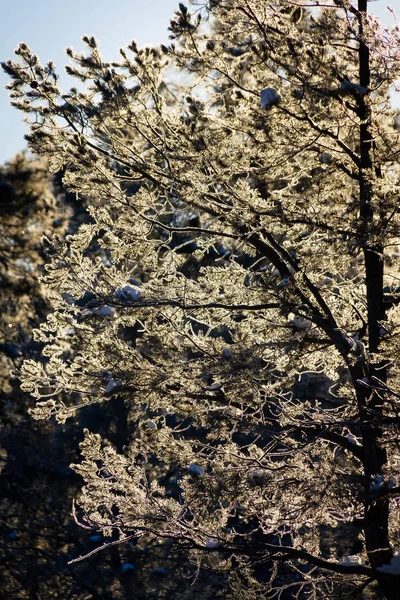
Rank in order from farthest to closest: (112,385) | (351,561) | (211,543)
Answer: (351,561) < (211,543) < (112,385)

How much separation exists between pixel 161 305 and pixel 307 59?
2522 millimetres

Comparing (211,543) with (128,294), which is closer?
(128,294)

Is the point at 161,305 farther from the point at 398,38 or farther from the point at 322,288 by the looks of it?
the point at 398,38

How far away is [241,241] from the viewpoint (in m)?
6.05

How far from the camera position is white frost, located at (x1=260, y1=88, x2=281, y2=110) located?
4.85 metres

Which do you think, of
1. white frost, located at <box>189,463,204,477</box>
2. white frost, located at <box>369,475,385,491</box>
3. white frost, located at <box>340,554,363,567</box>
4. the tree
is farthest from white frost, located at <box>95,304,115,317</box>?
white frost, located at <box>340,554,363,567</box>

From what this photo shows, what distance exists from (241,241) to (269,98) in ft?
5.23

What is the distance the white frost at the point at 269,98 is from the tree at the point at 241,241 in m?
0.01

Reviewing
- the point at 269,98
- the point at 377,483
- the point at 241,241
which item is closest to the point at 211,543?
the point at 377,483

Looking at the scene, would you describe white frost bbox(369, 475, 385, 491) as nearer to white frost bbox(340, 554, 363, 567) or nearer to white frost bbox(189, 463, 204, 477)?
white frost bbox(340, 554, 363, 567)

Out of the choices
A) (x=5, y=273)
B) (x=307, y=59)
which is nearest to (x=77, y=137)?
(x=307, y=59)

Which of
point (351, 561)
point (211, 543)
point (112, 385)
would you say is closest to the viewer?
point (112, 385)

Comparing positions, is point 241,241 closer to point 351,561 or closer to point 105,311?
point 105,311

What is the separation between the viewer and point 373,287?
6.09 m
